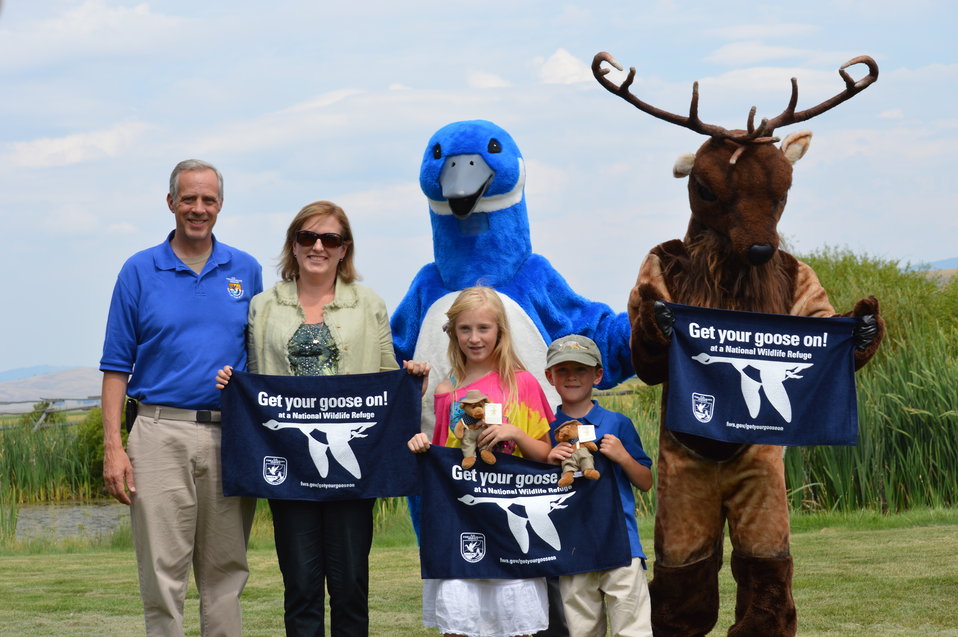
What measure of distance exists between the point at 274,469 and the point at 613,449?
133cm

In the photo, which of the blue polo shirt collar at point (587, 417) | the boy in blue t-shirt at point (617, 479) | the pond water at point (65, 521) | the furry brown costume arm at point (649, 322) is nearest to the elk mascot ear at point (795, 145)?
the furry brown costume arm at point (649, 322)

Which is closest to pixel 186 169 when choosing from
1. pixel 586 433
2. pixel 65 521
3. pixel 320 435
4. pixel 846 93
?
pixel 320 435

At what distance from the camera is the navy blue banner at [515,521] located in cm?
397

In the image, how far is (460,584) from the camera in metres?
3.98

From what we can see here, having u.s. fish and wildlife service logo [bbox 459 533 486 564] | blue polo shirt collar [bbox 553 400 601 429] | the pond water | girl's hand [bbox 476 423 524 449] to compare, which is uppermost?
blue polo shirt collar [bbox 553 400 601 429]

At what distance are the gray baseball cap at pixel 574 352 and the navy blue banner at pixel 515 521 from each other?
368 mm

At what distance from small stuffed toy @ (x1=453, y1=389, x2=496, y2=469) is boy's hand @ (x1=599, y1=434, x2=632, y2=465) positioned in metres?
0.41

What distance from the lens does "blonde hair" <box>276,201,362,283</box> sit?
423cm

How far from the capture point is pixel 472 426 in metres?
3.91

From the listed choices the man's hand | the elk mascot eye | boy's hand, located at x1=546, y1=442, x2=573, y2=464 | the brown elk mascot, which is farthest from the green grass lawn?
the elk mascot eye

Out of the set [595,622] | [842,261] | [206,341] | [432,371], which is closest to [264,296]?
[206,341]

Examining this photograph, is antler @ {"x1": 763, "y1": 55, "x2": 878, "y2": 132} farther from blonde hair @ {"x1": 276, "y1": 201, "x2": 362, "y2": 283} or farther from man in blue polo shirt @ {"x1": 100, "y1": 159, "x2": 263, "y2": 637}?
man in blue polo shirt @ {"x1": 100, "y1": 159, "x2": 263, "y2": 637}

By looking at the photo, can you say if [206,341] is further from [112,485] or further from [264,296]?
[112,485]

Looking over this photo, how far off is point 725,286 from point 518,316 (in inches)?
39.1
